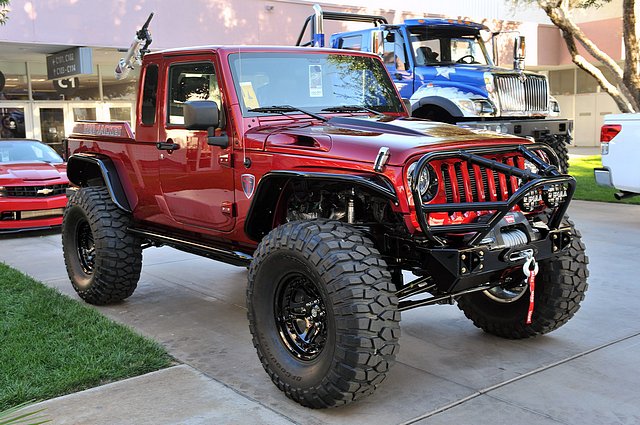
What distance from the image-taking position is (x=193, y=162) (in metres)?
5.01

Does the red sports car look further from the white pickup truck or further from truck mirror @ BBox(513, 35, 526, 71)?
truck mirror @ BBox(513, 35, 526, 71)

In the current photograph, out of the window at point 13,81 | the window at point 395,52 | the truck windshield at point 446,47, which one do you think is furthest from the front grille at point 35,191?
the window at point 13,81

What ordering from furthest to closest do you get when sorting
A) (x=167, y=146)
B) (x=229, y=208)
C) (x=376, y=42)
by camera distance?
(x=376, y=42) < (x=167, y=146) < (x=229, y=208)

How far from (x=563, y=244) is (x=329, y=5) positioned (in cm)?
1751

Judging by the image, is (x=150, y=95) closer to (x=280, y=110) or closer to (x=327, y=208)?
(x=280, y=110)

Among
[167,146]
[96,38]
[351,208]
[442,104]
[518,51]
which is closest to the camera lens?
[351,208]

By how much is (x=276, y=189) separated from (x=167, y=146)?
1.27 meters

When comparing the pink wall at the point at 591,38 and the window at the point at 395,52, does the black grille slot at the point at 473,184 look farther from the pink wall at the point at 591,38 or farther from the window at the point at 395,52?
the pink wall at the point at 591,38

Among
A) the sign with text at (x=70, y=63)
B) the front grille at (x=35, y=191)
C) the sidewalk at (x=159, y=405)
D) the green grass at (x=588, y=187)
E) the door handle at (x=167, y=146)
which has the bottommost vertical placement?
the green grass at (x=588, y=187)

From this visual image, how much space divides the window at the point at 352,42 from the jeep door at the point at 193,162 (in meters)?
6.83

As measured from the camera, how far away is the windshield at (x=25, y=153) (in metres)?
11.0

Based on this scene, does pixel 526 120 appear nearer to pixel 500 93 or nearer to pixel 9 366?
pixel 500 93

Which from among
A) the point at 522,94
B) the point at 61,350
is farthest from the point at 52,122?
the point at 61,350

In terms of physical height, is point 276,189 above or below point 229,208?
above
